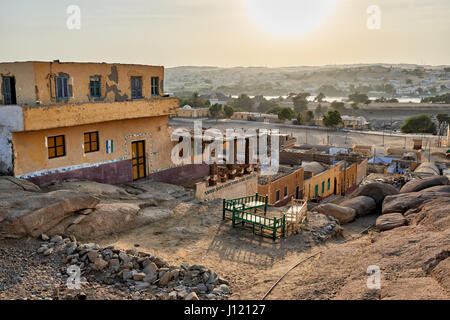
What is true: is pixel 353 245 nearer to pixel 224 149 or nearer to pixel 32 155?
pixel 32 155

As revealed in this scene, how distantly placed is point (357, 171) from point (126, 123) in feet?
79.7

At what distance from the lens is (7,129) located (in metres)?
13.7

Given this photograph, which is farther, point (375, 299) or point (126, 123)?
point (126, 123)

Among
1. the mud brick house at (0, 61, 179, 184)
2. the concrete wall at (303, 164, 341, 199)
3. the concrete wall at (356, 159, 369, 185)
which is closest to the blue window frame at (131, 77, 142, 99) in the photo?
the mud brick house at (0, 61, 179, 184)

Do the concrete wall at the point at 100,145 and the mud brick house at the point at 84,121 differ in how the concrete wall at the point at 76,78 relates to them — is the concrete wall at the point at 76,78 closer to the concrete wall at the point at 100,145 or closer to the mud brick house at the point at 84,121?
the mud brick house at the point at 84,121

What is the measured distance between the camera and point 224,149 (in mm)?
24562

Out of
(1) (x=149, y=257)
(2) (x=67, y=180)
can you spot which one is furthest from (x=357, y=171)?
(1) (x=149, y=257)

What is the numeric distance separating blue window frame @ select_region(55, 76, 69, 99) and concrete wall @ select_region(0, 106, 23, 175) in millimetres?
1965

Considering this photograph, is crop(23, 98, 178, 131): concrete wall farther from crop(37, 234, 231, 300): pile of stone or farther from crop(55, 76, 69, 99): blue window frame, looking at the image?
crop(37, 234, 231, 300): pile of stone

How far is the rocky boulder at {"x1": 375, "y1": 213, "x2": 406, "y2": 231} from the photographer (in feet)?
47.8

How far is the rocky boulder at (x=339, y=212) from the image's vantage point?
58.6ft

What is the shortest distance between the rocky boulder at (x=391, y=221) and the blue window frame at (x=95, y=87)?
1187 centimetres

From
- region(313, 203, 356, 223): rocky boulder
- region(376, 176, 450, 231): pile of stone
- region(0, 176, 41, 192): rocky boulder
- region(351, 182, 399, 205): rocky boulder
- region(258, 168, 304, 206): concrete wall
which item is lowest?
region(258, 168, 304, 206): concrete wall

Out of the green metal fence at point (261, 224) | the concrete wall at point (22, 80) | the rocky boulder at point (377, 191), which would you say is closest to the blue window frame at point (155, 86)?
the concrete wall at point (22, 80)
